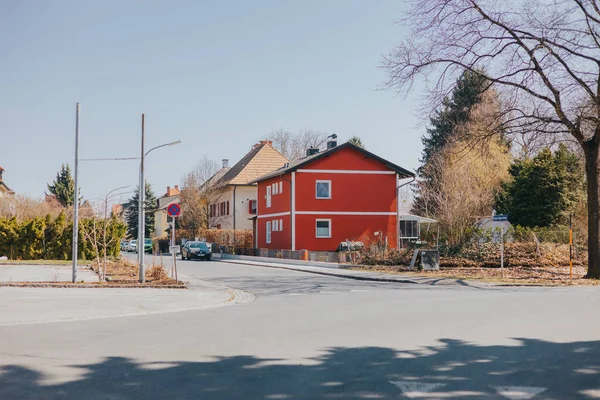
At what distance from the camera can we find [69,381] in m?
7.03

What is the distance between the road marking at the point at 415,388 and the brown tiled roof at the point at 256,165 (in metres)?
60.7

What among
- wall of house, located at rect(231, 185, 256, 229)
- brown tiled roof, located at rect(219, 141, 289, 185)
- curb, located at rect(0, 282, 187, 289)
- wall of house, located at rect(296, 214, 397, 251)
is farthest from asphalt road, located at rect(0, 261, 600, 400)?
brown tiled roof, located at rect(219, 141, 289, 185)

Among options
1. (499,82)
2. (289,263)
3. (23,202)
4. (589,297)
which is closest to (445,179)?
(289,263)

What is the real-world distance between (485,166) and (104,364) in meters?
45.8

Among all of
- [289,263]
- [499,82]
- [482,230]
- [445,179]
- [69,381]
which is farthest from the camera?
[445,179]

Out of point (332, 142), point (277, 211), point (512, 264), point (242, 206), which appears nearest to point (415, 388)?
point (512, 264)

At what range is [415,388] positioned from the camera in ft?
22.1

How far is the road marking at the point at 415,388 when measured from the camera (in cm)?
647

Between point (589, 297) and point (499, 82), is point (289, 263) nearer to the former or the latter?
point (499, 82)

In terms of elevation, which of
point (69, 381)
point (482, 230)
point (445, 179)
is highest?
point (445, 179)

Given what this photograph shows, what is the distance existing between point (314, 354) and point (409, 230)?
48161mm

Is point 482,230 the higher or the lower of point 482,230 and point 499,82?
the lower

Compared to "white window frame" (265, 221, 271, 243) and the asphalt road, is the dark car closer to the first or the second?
"white window frame" (265, 221, 271, 243)

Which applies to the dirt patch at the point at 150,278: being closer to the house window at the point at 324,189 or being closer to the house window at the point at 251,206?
the house window at the point at 324,189
